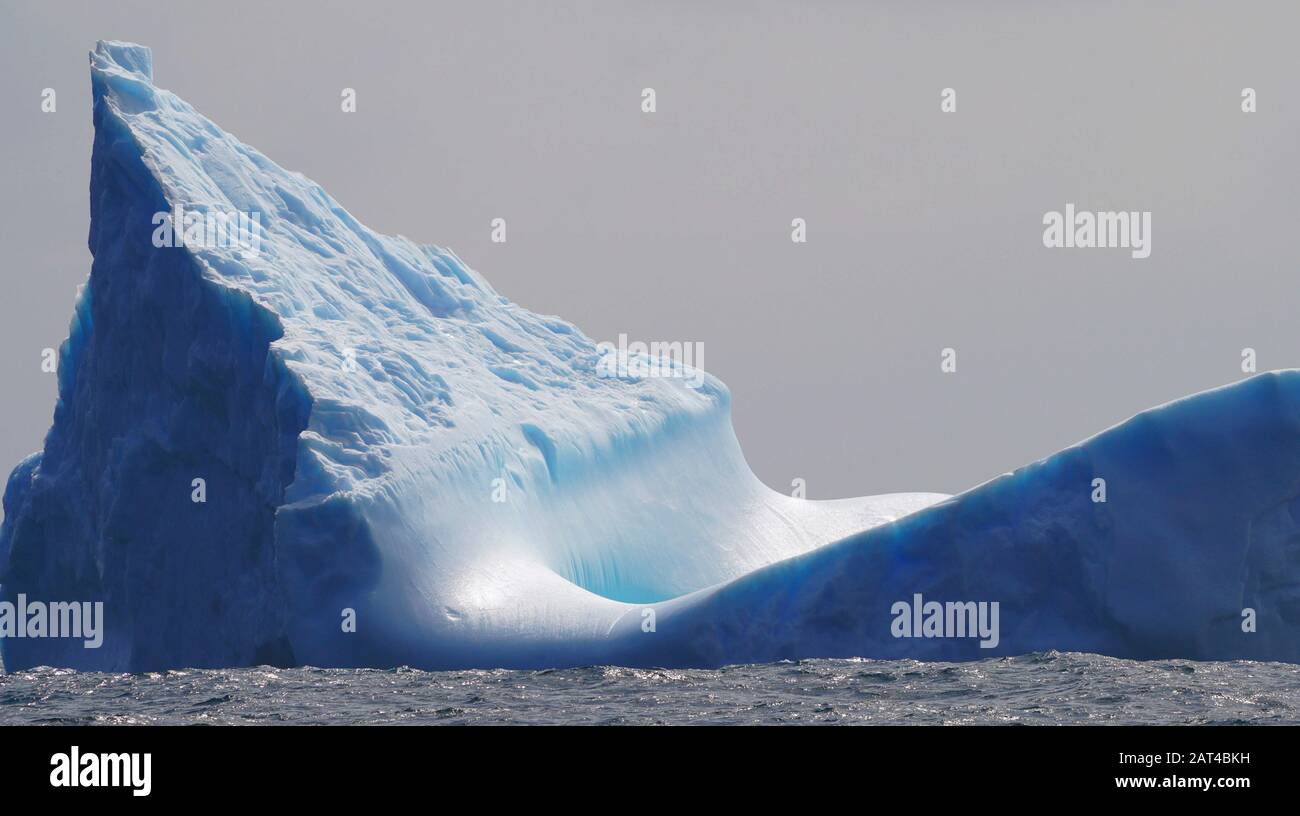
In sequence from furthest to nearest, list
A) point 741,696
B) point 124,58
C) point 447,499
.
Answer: point 124,58, point 447,499, point 741,696

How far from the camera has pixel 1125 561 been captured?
12461 millimetres

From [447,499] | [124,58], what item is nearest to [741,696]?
[447,499]

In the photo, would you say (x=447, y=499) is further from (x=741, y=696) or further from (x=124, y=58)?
(x=124, y=58)

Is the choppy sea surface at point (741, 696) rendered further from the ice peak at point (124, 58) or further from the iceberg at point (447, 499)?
the ice peak at point (124, 58)

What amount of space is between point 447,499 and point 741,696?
15.6 ft

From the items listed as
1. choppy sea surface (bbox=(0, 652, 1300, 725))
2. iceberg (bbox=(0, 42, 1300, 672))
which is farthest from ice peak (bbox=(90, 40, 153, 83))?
choppy sea surface (bbox=(0, 652, 1300, 725))

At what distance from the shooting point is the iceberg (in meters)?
12.5

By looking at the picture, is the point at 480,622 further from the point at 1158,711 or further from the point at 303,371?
the point at 1158,711

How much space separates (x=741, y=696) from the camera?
11.6m

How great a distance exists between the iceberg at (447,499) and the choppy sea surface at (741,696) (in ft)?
1.28

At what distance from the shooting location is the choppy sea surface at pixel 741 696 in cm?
1064

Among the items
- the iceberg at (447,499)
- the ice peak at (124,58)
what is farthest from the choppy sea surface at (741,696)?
the ice peak at (124,58)

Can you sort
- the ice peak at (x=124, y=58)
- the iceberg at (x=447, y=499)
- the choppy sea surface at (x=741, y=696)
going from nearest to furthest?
1. the choppy sea surface at (x=741, y=696)
2. the iceberg at (x=447, y=499)
3. the ice peak at (x=124, y=58)
